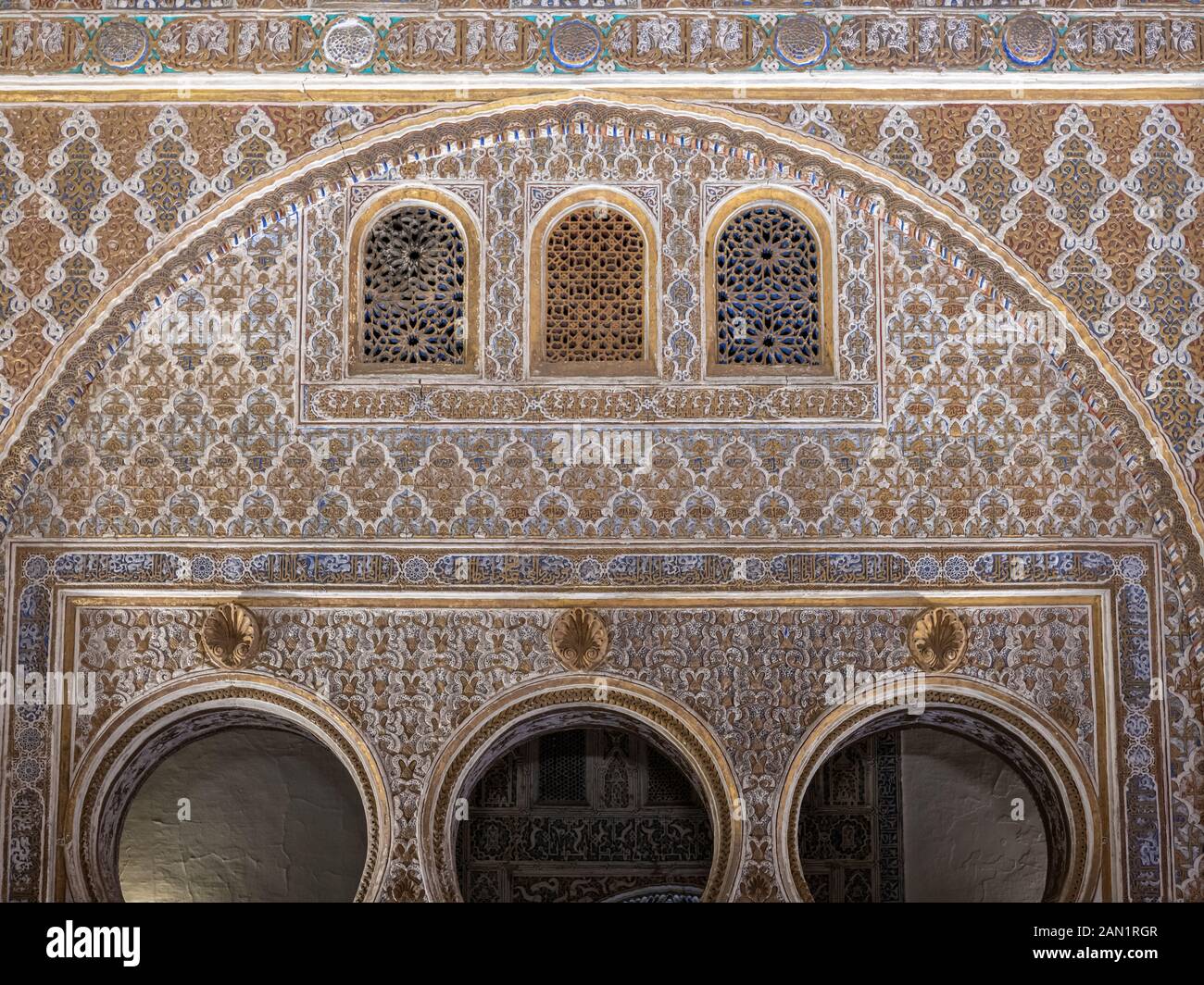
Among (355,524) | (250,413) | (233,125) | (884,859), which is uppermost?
(233,125)

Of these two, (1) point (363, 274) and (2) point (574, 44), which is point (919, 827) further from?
(2) point (574, 44)

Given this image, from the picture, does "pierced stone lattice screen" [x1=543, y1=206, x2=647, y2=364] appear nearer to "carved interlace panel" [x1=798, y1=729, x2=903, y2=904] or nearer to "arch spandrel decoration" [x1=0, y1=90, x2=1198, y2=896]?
"arch spandrel decoration" [x1=0, y1=90, x2=1198, y2=896]

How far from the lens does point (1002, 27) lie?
307 inches

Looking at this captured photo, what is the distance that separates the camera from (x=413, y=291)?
7805mm

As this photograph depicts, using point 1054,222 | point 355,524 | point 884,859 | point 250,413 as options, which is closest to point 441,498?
point 355,524

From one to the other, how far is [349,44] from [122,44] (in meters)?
1.14

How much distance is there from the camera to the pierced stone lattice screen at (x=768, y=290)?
7.72 meters

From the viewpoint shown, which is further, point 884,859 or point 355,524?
point 884,859

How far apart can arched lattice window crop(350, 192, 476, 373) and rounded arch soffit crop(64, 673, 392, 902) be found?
168 centimetres

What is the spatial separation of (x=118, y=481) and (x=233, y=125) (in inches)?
73.8

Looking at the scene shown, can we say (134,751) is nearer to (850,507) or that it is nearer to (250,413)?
(250,413)

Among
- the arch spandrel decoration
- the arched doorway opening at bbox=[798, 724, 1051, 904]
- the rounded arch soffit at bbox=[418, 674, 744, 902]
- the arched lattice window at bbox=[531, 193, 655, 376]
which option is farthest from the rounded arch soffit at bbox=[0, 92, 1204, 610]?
the arched doorway opening at bbox=[798, 724, 1051, 904]

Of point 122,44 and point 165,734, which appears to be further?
point 122,44

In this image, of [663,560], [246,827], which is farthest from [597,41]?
[246,827]
